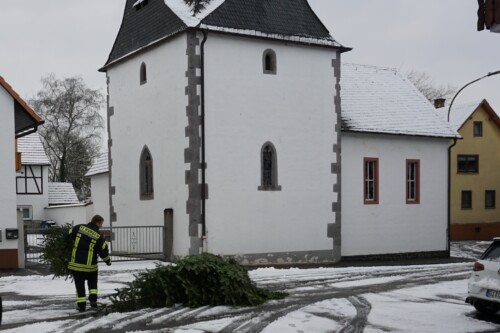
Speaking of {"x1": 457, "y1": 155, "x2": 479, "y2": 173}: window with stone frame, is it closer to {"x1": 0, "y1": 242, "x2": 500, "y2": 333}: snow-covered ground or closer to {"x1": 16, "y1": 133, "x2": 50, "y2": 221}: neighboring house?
{"x1": 0, "y1": 242, "x2": 500, "y2": 333}: snow-covered ground

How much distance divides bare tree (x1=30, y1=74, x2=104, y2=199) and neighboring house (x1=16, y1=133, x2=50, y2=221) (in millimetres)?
9187

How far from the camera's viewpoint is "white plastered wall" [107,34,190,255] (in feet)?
73.1

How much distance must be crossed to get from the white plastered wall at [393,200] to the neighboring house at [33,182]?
3223 centimetres

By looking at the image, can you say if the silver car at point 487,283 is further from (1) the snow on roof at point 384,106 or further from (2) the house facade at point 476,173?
(2) the house facade at point 476,173

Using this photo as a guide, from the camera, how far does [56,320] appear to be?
38.6ft

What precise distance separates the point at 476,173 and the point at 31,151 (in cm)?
3207

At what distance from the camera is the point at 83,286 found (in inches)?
497

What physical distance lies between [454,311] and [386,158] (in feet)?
47.3

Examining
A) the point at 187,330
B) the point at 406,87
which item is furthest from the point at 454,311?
the point at 406,87

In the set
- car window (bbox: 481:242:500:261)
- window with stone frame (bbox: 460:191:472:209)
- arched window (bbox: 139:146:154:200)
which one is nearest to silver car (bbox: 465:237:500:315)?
car window (bbox: 481:242:500:261)

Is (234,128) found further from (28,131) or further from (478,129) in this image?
(478,129)

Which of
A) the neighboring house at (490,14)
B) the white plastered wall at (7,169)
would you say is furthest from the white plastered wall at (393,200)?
the neighboring house at (490,14)

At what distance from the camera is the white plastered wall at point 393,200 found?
25.8m

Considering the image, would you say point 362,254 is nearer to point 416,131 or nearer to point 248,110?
point 416,131
